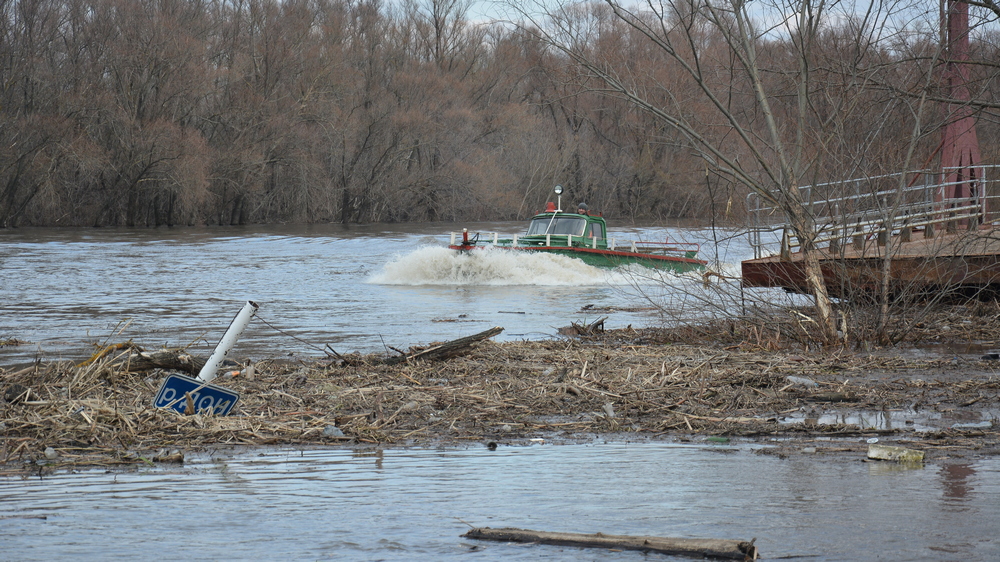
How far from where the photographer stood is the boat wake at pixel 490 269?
2800 cm

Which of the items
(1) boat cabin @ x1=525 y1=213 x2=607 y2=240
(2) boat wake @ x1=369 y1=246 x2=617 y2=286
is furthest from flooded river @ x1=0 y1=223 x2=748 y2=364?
(1) boat cabin @ x1=525 y1=213 x2=607 y2=240

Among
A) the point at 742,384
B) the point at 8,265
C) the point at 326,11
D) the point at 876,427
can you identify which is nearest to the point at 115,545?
the point at 876,427

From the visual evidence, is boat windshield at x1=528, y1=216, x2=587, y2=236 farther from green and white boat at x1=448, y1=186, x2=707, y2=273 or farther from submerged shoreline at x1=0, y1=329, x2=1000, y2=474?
submerged shoreline at x1=0, y1=329, x2=1000, y2=474

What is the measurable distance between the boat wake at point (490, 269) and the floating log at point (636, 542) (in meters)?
23.7

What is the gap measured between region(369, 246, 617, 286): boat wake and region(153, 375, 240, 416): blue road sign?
821 inches

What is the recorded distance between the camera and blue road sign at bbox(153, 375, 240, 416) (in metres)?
6.84

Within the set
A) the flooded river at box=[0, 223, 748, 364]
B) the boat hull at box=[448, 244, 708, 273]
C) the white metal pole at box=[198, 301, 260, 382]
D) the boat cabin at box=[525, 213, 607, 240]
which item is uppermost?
the boat cabin at box=[525, 213, 607, 240]

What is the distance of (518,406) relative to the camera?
24.4ft

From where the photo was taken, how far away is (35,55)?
52.8m

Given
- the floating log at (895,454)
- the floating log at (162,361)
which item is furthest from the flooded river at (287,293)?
the floating log at (895,454)

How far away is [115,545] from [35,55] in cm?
5522

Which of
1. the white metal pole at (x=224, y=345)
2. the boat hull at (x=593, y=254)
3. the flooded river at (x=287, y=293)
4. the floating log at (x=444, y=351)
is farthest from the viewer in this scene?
the boat hull at (x=593, y=254)

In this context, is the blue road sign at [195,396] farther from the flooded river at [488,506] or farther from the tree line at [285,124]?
the tree line at [285,124]

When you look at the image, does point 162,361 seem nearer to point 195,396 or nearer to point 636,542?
point 195,396
